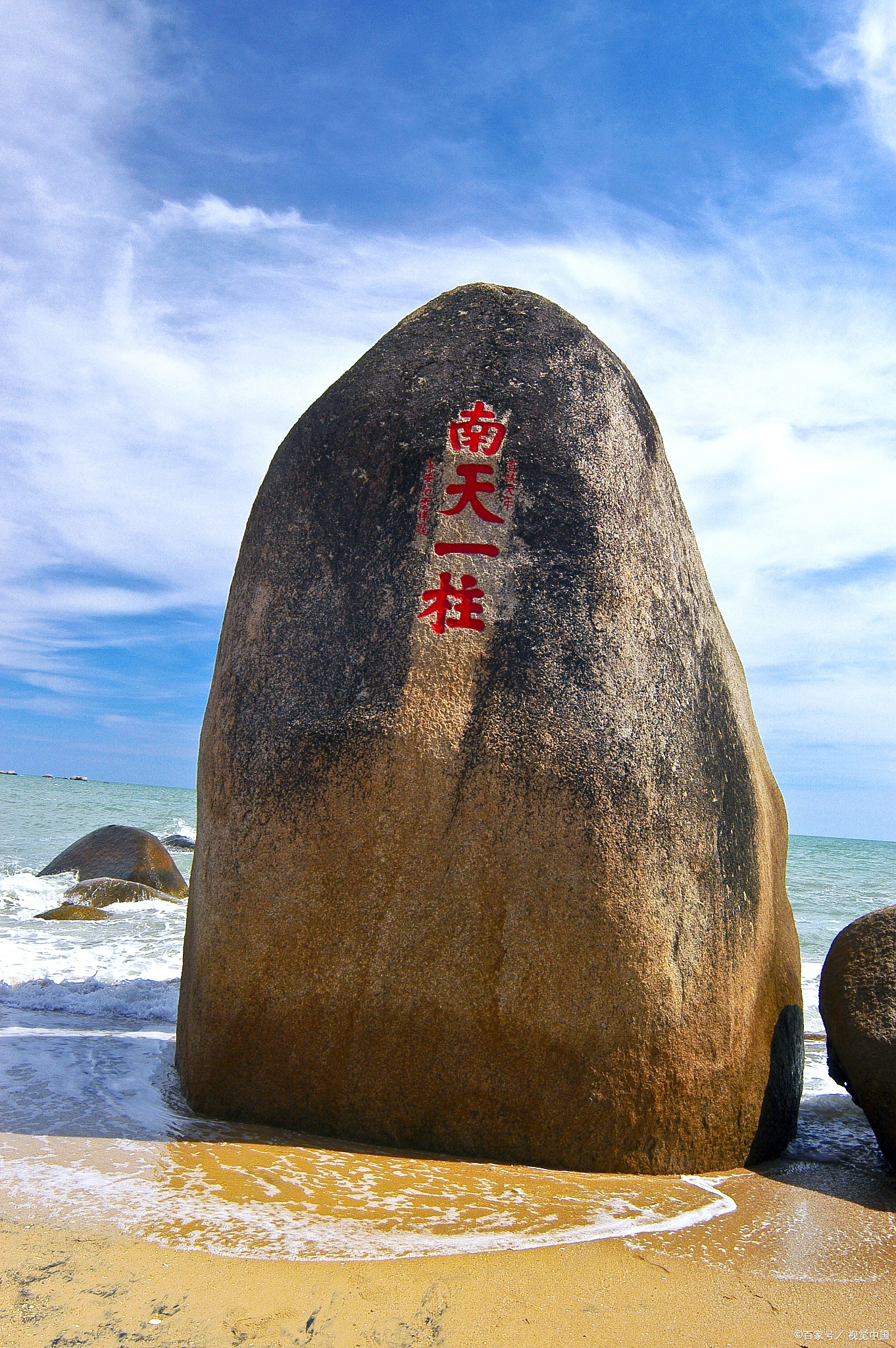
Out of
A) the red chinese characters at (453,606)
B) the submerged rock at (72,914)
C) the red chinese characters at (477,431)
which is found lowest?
the submerged rock at (72,914)

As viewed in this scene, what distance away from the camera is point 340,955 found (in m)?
3.00

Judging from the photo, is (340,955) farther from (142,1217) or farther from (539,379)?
(539,379)

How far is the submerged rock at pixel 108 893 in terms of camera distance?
30.0 feet

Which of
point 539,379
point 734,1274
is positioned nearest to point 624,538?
point 539,379

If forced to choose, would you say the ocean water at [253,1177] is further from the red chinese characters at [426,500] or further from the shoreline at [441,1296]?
the red chinese characters at [426,500]

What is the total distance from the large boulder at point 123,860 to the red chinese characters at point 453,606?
801cm

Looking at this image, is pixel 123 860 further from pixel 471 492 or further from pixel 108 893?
pixel 471 492

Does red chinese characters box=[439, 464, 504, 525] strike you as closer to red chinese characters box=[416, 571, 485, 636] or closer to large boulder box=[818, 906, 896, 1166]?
red chinese characters box=[416, 571, 485, 636]

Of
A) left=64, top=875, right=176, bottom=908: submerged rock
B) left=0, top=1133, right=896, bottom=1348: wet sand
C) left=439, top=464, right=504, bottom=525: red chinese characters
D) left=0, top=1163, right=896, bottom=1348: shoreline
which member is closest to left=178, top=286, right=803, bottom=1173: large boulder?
left=439, top=464, right=504, bottom=525: red chinese characters

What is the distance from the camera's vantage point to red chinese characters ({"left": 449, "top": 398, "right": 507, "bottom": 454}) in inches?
132

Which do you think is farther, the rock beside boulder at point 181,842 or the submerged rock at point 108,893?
the rock beside boulder at point 181,842

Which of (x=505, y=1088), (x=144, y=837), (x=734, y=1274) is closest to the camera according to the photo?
(x=734, y=1274)

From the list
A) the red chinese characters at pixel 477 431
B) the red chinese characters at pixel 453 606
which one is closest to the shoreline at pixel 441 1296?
the red chinese characters at pixel 453 606

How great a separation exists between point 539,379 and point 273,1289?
9.27 feet
